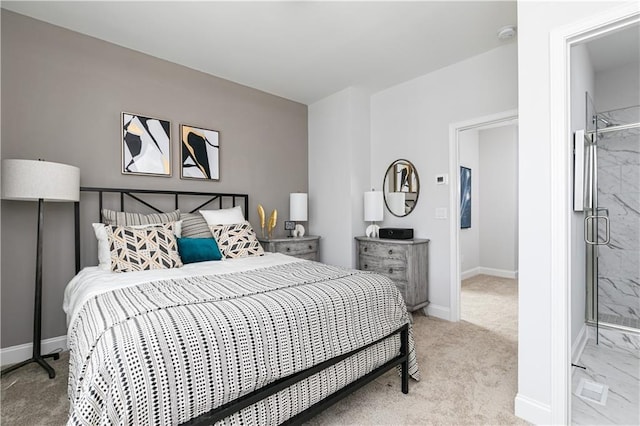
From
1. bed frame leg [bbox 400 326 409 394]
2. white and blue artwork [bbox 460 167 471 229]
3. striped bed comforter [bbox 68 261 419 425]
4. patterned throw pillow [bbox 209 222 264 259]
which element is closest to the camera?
striped bed comforter [bbox 68 261 419 425]

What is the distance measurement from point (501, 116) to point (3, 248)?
436 cm

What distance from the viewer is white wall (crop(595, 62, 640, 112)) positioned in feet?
9.79

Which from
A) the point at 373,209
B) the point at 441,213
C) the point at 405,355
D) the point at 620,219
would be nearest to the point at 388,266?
the point at 373,209

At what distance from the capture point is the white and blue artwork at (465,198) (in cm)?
520

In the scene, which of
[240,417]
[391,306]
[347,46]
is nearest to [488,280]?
[391,306]

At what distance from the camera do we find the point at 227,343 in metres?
1.25

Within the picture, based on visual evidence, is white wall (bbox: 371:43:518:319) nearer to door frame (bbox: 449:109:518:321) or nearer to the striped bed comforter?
door frame (bbox: 449:109:518:321)

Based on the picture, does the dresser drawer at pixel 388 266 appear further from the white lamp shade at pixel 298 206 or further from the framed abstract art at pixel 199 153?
the framed abstract art at pixel 199 153

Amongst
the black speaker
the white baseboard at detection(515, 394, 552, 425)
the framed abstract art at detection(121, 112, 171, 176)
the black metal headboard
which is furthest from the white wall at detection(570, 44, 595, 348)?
the framed abstract art at detection(121, 112, 171, 176)

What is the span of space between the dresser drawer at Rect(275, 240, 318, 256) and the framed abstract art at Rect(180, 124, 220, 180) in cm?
107

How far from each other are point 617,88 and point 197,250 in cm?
437

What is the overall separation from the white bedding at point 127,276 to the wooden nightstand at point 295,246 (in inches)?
32.9

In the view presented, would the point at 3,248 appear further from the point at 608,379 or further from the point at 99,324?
the point at 608,379

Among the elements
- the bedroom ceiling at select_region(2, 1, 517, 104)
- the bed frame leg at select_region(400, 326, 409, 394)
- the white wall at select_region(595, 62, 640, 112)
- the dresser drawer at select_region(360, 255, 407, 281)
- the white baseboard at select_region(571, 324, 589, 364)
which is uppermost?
the bedroom ceiling at select_region(2, 1, 517, 104)
